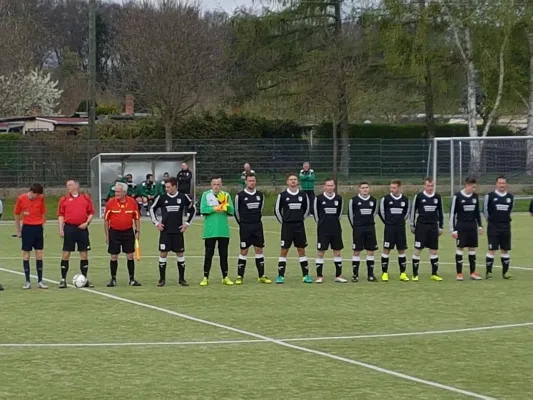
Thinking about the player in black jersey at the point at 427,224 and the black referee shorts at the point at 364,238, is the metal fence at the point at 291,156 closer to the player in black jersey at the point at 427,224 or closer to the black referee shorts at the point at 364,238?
the player in black jersey at the point at 427,224

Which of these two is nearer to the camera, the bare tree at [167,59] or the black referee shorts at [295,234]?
the black referee shorts at [295,234]

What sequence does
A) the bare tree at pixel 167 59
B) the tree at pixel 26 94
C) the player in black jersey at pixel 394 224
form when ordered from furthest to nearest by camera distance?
1. the tree at pixel 26 94
2. the bare tree at pixel 167 59
3. the player in black jersey at pixel 394 224

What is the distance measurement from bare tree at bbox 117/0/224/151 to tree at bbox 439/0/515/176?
38.0 feet

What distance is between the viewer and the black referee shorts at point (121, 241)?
19.1m

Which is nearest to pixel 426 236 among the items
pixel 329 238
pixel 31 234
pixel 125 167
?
pixel 329 238

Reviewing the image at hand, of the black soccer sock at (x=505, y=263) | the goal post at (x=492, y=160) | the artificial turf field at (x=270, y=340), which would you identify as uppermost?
the goal post at (x=492, y=160)

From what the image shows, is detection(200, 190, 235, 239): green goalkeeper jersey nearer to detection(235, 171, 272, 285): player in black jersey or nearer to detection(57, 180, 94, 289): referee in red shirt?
detection(235, 171, 272, 285): player in black jersey

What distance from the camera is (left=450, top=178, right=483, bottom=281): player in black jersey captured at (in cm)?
2008

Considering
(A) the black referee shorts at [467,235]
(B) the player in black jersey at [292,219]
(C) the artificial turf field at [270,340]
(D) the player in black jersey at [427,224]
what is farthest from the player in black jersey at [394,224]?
(B) the player in black jersey at [292,219]

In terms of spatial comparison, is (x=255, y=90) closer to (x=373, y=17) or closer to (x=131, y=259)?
(x=373, y=17)

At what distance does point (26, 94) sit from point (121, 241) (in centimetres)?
3772

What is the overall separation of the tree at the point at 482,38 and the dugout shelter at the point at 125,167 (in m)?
16.1

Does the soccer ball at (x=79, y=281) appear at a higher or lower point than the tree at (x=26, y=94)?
lower

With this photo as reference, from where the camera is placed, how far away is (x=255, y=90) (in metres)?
54.6
